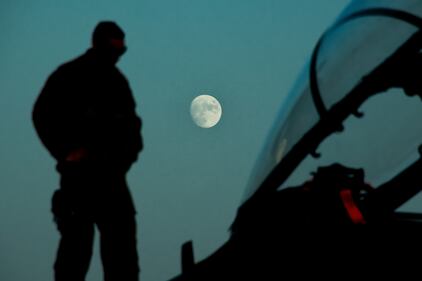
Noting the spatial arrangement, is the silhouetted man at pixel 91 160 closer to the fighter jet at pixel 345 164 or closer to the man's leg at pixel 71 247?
the man's leg at pixel 71 247

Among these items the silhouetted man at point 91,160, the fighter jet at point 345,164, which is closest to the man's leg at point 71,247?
the silhouetted man at point 91,160

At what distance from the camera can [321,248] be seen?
2.48m

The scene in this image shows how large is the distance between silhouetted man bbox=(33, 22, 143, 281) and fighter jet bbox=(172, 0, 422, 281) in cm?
46

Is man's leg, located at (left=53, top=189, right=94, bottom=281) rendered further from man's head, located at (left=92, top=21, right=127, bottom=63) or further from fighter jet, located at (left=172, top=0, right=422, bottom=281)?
man's head, located at (left=92, top=21, right=127, bottom=63)

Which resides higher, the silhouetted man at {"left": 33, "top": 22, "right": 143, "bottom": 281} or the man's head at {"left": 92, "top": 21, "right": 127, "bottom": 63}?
the man's head at {"left": 92, "top": 21, "right": 127, "bottom": 63}

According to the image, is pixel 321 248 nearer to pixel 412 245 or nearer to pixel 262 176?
pixel 412 245

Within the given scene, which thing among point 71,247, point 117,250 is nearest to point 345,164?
point 117,250

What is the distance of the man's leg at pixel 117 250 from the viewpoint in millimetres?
3242

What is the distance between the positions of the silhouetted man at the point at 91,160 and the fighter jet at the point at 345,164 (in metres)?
0.46

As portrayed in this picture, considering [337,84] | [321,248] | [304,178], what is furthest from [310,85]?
[321,248]

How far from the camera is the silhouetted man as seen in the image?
3.18 metres

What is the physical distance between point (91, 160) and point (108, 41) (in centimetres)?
67

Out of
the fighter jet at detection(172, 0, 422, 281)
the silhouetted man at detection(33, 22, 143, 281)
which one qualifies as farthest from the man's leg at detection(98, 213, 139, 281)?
the fighter jet at detection(172, 0, 422, 281)

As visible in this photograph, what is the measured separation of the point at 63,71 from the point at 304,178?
1.45m
